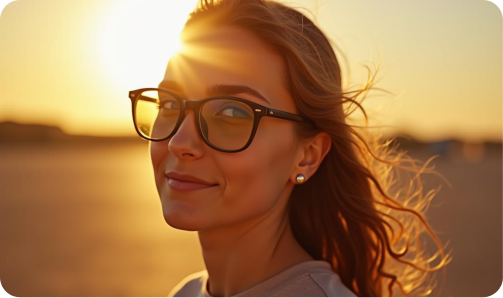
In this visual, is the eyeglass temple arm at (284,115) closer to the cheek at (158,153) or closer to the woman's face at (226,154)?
the woman's face at (226,154)

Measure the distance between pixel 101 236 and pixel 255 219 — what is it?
32.6ft

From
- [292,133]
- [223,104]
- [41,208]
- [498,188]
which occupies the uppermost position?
[223,104]

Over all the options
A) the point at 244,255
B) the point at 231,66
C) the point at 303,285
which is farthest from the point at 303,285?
the point at 231,66

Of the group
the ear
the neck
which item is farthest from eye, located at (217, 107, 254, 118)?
the neck

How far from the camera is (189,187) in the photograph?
2807 mm

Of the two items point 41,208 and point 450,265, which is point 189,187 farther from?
point 41,208

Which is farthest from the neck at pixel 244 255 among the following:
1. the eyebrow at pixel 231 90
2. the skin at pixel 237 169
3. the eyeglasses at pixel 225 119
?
the eyebrow at pixel 231 90

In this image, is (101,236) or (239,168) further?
(101,236)

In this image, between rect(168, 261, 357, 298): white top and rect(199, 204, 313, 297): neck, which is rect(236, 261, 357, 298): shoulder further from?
rect(199, 204, 313, 297): neck

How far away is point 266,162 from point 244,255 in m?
0.56

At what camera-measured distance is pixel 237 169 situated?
9.17 feet

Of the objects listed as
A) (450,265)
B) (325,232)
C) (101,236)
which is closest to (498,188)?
(450,265)

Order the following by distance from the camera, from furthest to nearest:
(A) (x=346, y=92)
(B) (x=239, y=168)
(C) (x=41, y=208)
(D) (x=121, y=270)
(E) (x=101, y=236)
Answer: (C) (x=41, y=208) → (E) (x=101, y=236) → (D) (x=121, y=270) → (A) (x=346, y=92) → (B) (x=239, y=168)

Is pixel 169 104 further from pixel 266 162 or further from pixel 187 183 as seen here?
pixel 266 162
